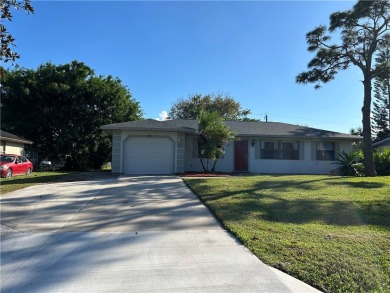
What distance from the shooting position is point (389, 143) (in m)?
35.1

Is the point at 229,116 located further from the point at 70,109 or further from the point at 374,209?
the point at 374,209

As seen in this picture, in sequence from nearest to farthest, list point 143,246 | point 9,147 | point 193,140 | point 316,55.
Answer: point 143,246 → point 316,55 → point 193,140 → point 9,147

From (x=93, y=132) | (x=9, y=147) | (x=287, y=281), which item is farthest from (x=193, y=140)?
(x=287, y=281)

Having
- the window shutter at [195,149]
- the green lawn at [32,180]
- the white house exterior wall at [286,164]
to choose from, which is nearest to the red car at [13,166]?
the green lawn at [32,180]

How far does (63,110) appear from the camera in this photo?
26984mm

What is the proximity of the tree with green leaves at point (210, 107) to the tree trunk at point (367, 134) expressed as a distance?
2718cm

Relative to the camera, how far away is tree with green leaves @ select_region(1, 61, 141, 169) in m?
26.2

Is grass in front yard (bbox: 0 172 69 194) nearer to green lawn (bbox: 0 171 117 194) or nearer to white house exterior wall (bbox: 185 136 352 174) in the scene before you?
green lawn (bbox: 0 171 117 194)

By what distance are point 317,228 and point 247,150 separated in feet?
49.8

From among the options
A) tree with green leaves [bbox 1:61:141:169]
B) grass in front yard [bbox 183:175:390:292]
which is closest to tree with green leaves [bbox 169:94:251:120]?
tree with green leaves [bbox 1:61:141:169]

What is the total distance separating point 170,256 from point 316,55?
16967mm

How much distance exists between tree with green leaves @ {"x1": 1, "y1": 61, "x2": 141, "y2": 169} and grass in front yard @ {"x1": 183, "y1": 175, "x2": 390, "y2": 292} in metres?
18.5

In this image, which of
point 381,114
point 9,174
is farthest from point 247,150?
point 381,114

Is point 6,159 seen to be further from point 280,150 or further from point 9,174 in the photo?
point 280,150
